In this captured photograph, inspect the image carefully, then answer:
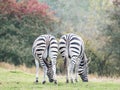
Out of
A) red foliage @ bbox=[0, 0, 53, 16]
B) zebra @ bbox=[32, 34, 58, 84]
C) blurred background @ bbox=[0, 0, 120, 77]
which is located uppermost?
red foliage @ bbox=[0, 0, 53, 16]

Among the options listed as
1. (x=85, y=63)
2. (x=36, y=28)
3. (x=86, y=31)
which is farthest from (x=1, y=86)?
(x=86, y=31)

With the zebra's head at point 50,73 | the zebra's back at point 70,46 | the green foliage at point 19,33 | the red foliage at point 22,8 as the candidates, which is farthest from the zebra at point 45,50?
the red foliage at point 22,8

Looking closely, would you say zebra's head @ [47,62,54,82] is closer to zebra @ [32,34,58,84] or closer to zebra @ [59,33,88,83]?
zebra @ [32,34,58,84]

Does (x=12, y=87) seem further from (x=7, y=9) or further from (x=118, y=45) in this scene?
(x=7, y=9)

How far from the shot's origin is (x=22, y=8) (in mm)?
39688

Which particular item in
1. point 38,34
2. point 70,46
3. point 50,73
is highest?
point 38,34

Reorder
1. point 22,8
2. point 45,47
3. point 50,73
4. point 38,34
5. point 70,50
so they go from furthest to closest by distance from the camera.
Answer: point 22,8 < point 38,34 < point 50,73 < point 70,50 < point 45,47

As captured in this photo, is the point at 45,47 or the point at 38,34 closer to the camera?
the point at 45,47

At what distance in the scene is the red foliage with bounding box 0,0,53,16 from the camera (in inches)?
1516

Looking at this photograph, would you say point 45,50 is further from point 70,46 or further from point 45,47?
point 70,46

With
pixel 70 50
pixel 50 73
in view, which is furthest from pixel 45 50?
pixel 50 73

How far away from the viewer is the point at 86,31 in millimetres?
70375

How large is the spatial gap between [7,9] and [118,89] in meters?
23.9

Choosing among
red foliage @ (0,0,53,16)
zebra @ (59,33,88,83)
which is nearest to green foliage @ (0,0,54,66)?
red foliage @ (0,0,53,16)
